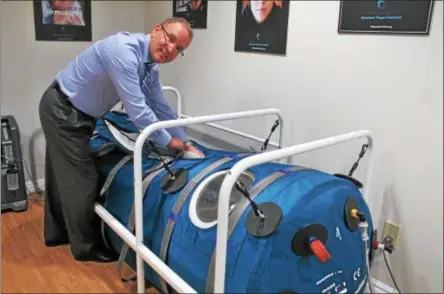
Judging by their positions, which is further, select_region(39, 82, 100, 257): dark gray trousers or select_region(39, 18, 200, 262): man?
select_region(39, 82, 100, 257): dark gray trousers

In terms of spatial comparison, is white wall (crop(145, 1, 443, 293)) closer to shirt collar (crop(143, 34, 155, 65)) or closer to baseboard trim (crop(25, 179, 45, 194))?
shirt collar (crop(143, 34, 155, 65))

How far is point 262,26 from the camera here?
6.27ft

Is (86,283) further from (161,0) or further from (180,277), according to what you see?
(161,0)

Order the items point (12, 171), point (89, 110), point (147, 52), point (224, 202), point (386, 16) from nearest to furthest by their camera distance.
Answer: point (224, 202) → point (386, 16) → point (147, 52) → point (89, 110) → point (12, 171)

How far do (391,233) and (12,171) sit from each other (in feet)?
5.59

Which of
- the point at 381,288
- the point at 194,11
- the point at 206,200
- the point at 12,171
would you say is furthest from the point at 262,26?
the point at 12,171

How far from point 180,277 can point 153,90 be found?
0.84 meters

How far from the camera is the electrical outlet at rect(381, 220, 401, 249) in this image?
150 centimetres

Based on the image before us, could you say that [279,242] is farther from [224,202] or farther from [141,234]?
[141,234]

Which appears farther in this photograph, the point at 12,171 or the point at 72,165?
the point at 12,171

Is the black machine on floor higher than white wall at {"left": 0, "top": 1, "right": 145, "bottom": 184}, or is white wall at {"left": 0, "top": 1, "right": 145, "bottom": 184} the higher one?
white wall at {"left": 0, "top": 1, "right": 145, "bottom": 184}

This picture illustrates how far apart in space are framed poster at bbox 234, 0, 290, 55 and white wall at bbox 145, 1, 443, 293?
1.6 inches

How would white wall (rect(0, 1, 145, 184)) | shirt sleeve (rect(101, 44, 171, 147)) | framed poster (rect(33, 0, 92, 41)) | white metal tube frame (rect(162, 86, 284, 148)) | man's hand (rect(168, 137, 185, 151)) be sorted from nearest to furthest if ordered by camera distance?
shirt sleeve (rect(101, 44, 171, 147))
man's hand (rect(168, 137, 185, 151))
white metal tube frame (rect(162, 86, 284, 148))
white wall (rect(0, 1, 145, 184))
framed poster (rect(33, 0, 92, 41))

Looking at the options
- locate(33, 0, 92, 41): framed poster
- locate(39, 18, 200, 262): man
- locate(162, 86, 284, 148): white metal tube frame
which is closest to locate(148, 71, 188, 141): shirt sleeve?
locate(39, 18, 200, 262): man
